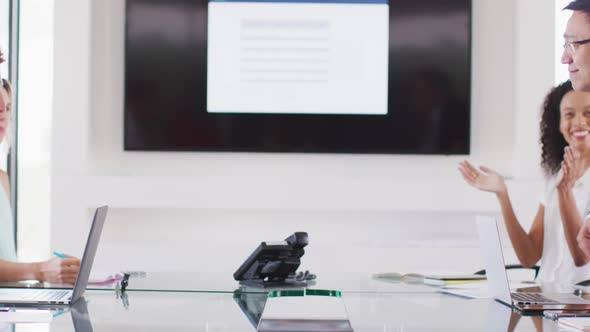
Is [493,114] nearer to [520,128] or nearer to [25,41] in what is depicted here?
[520,128]

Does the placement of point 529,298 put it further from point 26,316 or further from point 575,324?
point 26,316

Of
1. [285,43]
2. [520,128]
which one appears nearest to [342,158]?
[285,43]

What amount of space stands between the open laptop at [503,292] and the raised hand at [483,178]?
187cm

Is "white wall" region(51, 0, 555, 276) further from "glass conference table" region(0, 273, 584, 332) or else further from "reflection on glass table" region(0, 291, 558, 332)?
"reflection on glass table" region(0, 291, 558, 332)

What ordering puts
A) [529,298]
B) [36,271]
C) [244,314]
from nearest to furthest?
[244,314], [529,298], [36,271]

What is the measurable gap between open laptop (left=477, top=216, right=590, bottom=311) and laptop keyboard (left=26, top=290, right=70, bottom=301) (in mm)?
1277

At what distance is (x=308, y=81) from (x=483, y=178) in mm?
1335

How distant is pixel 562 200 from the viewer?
3.54 metres

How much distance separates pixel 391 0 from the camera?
15.2 feet

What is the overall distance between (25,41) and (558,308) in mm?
4071

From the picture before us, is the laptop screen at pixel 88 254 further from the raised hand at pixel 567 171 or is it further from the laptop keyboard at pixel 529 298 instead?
the raised hand at pixel 567 171

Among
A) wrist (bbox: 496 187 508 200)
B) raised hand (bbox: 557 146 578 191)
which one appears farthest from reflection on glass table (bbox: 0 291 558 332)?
wrist (bbox: 496 187 508 200)

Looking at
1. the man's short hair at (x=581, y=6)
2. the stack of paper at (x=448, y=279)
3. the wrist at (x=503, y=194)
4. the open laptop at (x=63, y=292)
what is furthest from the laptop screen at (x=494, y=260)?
the man's short hair at (x=581, y=6)

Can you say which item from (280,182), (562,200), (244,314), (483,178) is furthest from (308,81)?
(244,314)
